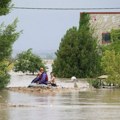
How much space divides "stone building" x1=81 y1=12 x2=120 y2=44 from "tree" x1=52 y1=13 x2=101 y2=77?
29.0 feet

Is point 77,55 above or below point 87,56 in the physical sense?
above

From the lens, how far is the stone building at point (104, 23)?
264 ft

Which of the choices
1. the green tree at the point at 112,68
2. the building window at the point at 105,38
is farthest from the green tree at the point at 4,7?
the building window at the point at 105,38

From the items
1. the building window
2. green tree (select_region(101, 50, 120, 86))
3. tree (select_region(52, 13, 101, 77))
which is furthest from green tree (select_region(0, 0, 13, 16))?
the building window

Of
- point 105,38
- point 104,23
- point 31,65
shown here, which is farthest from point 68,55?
point 31,65

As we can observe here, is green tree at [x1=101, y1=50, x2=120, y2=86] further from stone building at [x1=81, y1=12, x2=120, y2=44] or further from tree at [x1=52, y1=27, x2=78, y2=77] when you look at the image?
stone building at [x1=81, y1=12, x2=120, y2=44]

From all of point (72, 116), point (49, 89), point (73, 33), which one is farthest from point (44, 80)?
point (73, 33)

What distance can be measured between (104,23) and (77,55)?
12.0 metres

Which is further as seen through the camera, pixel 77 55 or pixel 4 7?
pixel 77 55

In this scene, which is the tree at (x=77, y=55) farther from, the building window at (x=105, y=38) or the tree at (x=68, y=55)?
the building window at (x=105, y=38)

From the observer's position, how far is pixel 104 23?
3182 inches

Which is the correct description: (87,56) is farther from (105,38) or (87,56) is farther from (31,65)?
(31,65)

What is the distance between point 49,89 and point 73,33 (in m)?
35.8

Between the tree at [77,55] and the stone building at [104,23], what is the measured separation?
8.83m
